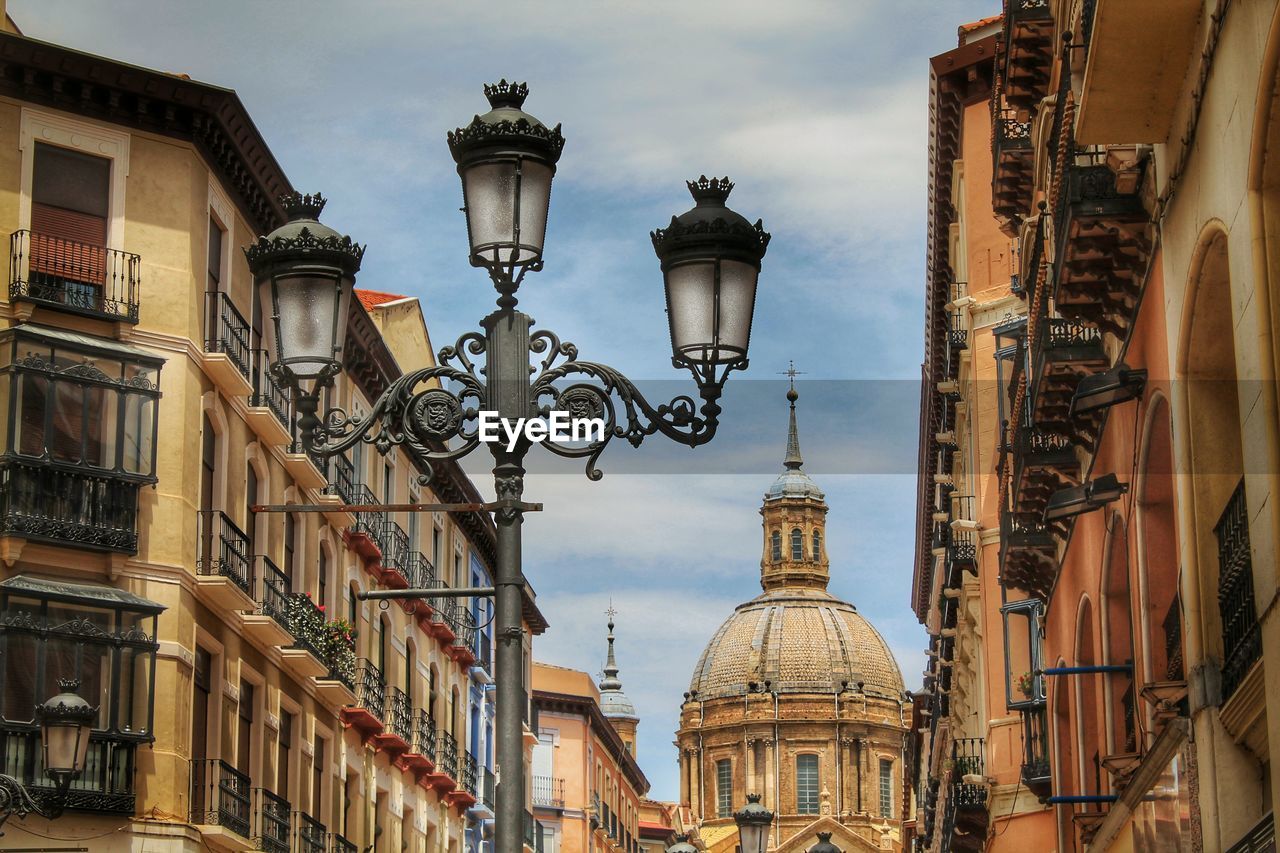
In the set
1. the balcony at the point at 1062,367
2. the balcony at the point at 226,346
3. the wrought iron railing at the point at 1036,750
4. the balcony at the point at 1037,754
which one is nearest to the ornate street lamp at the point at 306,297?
the balcony at the point at 1062,367

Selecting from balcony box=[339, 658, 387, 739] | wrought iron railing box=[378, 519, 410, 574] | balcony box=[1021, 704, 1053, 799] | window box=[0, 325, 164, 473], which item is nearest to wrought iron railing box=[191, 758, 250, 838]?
window box=[0, 325, 164, 473]

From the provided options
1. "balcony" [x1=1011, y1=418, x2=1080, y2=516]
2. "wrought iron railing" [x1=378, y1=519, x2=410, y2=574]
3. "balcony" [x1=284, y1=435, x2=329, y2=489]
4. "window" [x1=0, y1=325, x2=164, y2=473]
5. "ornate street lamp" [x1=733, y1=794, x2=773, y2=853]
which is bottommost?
"ornate street lamp" [x1=733, y1=794, x2=773, y2=853]

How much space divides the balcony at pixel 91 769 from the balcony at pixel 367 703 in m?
10.4

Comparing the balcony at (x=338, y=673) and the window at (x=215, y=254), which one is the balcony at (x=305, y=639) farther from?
the window at (x=215, y=254)

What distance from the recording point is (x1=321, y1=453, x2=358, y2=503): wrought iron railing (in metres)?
35.9

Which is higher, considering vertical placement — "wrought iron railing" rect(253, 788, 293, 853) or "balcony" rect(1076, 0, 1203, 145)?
"balcony" rect(1076, 0, 1203, 145)

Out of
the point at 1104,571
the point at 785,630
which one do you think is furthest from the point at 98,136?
the point at 785,630

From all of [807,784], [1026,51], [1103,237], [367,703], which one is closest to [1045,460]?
[1026,51]

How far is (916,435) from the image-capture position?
37.9 feet

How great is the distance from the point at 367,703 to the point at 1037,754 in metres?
12.7

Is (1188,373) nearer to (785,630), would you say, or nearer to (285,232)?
(285,232)

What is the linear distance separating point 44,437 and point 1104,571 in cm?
1234

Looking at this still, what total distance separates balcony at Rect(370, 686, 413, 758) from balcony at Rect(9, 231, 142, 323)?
44.3 feet

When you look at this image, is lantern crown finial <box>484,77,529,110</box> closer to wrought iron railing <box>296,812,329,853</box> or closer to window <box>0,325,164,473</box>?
window <box>0,325,164,473</box>
